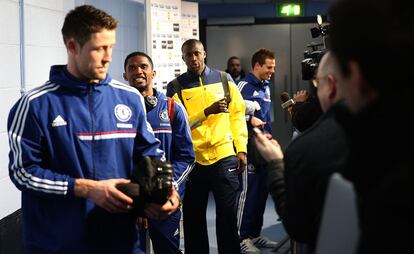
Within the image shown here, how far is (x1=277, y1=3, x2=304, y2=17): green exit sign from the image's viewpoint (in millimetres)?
9195

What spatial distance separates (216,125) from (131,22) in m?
2.52

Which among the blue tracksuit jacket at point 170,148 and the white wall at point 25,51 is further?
the white wall at point 25,51

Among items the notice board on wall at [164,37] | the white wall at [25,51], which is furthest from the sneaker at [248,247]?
the white wall at [25,51]

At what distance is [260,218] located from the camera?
5.31 meters

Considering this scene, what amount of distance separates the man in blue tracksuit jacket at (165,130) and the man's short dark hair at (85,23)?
4.20ft

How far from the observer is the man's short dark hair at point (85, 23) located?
2.15 m

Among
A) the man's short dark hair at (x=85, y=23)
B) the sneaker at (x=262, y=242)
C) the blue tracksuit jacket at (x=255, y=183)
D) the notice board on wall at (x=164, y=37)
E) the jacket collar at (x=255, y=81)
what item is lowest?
the sneaker at (x=262, y=242)

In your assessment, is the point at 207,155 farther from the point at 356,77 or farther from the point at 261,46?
the point at 261,46

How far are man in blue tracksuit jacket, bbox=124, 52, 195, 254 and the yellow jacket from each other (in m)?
0.68

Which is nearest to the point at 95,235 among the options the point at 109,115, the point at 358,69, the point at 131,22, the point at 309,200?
the point at 109,115

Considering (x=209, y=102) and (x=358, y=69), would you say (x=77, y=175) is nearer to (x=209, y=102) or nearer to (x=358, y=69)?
(x=358, y=69)

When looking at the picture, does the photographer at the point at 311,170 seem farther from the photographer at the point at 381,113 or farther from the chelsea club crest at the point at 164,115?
the chelsea club crest at the point at 164,115

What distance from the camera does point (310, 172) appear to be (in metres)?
1.55

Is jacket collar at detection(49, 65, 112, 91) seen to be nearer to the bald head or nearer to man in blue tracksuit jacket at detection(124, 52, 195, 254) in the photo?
the bald head
